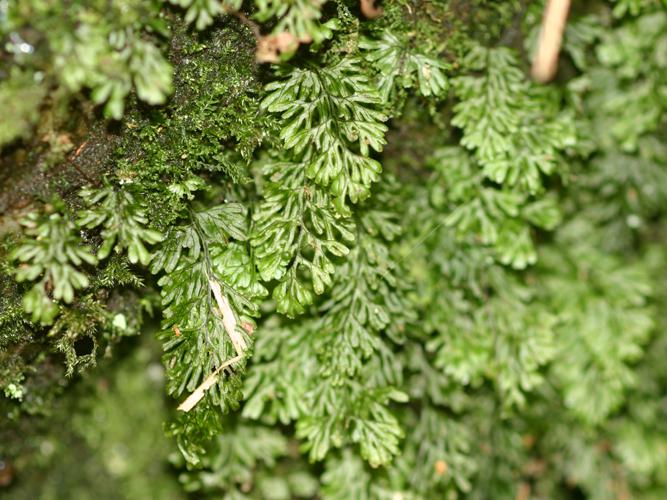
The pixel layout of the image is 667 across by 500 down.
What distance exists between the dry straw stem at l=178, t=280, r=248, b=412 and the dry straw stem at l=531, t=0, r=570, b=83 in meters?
1.60

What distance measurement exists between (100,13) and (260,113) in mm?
588

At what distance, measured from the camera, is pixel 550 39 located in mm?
2260

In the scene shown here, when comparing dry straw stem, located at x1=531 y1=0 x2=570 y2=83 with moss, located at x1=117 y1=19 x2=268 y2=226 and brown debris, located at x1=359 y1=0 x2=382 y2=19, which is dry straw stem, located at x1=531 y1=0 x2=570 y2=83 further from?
moss, located at x1=117 y1=19 x2=268 y2=226

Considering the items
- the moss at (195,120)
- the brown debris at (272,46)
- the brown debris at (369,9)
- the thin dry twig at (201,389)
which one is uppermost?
the brown debris at (369,9)

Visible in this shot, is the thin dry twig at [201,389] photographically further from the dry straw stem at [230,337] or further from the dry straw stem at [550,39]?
the dry straw stem at [550,39]

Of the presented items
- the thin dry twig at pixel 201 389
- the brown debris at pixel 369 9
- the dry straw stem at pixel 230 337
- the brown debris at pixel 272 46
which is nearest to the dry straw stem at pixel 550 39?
the brown debris at pixel 369 9

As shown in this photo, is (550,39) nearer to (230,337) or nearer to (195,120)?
(195,120)

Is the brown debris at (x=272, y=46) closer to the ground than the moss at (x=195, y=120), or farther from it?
farther from it

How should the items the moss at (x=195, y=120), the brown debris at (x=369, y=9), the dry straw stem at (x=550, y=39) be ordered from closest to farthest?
the moss at (x=195, y=120) → the brown debris at (x=369, y=9) → the dry straw stem at (x=550, y=39)

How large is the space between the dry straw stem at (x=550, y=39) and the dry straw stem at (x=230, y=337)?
1.60 meters

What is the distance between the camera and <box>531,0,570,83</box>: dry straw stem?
221 centimetres

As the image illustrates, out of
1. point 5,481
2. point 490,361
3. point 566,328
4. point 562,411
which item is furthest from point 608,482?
point 5,481

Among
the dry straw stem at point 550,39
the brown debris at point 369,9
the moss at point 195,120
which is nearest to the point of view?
the moss at point 195,120

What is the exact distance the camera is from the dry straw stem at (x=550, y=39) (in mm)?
2209
